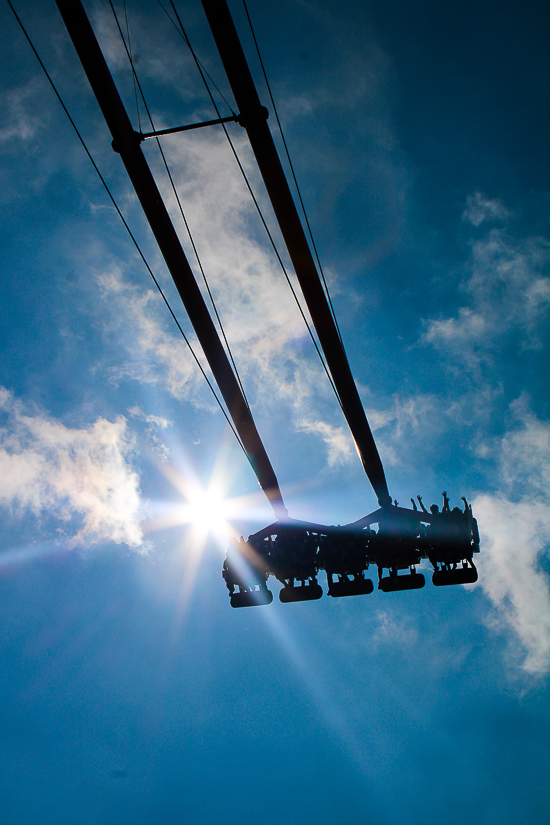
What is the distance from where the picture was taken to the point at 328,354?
28.1 ft

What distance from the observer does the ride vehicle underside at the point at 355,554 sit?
8930mm

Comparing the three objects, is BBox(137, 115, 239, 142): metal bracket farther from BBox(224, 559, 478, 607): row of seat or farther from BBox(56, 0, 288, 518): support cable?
BBox(224, 559, 478, 607): row of seat

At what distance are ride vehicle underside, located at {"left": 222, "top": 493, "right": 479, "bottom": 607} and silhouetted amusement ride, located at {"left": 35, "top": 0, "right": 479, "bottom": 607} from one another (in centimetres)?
2

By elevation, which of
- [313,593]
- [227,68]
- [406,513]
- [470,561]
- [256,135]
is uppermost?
[227,68]

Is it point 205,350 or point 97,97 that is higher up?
point 97,97

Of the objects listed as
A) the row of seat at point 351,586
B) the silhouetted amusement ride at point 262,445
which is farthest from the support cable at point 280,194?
the row of seat at point 351,586

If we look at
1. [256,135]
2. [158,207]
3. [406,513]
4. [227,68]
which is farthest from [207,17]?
[406,513]

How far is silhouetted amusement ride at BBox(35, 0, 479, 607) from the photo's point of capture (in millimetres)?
7027

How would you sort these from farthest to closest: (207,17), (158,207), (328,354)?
(328,354), (158,207), (207,17)

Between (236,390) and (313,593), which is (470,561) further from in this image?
(236,390)

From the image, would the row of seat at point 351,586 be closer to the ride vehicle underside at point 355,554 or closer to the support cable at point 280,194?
the ride vehicle underside at point 355,554

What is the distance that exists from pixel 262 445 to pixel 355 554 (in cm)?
301

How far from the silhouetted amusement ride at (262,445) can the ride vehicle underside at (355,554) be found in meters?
0.02

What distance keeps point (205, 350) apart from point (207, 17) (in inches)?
197
